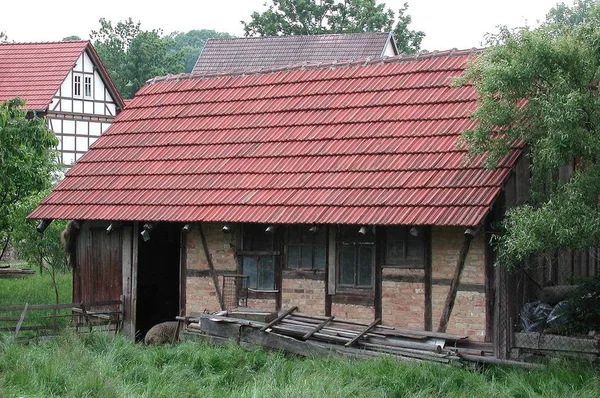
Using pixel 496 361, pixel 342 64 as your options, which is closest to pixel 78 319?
pixel 342 64

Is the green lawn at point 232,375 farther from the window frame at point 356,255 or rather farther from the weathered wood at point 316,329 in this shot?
the window frame at point 356,255

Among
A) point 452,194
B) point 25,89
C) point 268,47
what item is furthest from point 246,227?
point 268,47

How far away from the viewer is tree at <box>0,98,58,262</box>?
18.8 m

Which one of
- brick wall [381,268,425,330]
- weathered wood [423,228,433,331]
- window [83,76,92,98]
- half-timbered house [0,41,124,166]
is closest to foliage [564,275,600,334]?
weathered wood [423,228,433,331]

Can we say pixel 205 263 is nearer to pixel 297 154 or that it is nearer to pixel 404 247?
pixel 297 154

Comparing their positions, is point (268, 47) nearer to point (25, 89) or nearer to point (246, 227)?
point (25, 89)

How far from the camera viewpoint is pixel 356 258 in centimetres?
1627

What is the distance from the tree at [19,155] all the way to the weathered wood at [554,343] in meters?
9.51

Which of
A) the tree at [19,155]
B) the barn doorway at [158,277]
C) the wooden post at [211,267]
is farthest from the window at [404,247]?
the tree at [19,155]

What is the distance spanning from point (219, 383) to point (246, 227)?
4.03 meters

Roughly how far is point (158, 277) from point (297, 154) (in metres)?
4.13

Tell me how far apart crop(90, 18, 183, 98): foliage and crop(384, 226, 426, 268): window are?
40.7 metres

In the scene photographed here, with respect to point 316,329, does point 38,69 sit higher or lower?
higher

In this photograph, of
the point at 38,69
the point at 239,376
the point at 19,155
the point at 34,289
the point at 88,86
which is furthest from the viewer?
the point at 88,86
